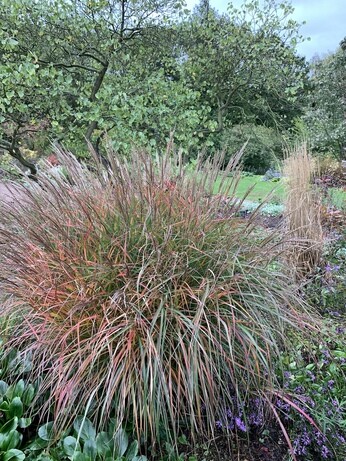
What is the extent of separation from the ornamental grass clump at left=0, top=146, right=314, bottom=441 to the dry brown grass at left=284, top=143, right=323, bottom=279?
0.85m

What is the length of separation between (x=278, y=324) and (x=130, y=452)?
69 centimetres

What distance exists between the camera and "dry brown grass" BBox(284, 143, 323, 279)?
249 centimetres

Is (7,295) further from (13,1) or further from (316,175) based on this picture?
(316,175)

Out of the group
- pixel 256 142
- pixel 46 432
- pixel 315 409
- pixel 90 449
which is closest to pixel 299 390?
pixel 315 409

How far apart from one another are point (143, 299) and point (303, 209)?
1911mm

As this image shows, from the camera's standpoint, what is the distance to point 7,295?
63.1 inches

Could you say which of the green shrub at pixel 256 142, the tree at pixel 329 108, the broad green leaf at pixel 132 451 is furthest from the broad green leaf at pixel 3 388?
the tree at pixel 329 108

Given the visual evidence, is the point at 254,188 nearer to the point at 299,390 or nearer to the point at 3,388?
the point at 299,390

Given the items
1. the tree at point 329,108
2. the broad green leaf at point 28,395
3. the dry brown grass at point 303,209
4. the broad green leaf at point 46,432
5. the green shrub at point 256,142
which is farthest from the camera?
the tree at point 329,108

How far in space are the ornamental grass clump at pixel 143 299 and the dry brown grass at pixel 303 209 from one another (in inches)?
33.6

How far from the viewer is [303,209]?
276cm

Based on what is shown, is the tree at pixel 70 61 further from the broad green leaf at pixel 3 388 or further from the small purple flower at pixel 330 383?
the small purple flower at pixel 330 383

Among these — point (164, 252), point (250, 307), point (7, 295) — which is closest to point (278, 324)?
point (250, 307)

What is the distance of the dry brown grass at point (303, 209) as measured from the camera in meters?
2.49
